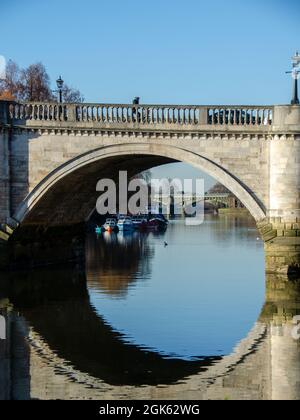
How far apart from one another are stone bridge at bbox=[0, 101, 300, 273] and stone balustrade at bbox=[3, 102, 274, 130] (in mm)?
34

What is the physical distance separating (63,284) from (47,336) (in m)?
9.95

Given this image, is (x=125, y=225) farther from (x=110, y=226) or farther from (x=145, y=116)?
(x=145, y=116)

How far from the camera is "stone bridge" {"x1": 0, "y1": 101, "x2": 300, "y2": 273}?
30.6 metres

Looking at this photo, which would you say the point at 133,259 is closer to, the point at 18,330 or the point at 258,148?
the point at 258,148

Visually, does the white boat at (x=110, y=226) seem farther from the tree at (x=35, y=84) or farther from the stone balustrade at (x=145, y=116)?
the stone balustrade at (x=145, y=116)

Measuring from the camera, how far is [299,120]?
99.6 feet

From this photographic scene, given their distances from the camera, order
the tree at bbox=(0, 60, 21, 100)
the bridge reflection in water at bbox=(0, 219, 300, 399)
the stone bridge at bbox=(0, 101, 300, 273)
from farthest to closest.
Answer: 1. the tree at bbox=(0, 60, 21, 100)
2. the stone bridge at bbox=(0, 101, 300, 273)
3. the bridge reflection in water at bbox=(0, 219, 300, 399)

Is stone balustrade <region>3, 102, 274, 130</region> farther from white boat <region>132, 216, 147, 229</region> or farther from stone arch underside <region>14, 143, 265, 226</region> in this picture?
white boat <region>132, 216, 147, 229</region>

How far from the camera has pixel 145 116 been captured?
104ft

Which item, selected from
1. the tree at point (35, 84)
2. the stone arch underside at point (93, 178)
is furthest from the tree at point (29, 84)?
the stone arch underside at point (93, 178)

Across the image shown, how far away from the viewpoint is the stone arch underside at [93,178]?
3125 cm

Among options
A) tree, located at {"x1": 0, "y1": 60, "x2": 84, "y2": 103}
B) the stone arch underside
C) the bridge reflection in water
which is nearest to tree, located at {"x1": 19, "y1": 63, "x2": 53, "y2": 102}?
tree, located at {"x1": 0, "y1": 60, "x2": 84, "y2": 103}

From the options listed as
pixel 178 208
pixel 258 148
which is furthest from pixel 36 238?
pixel 178 208
